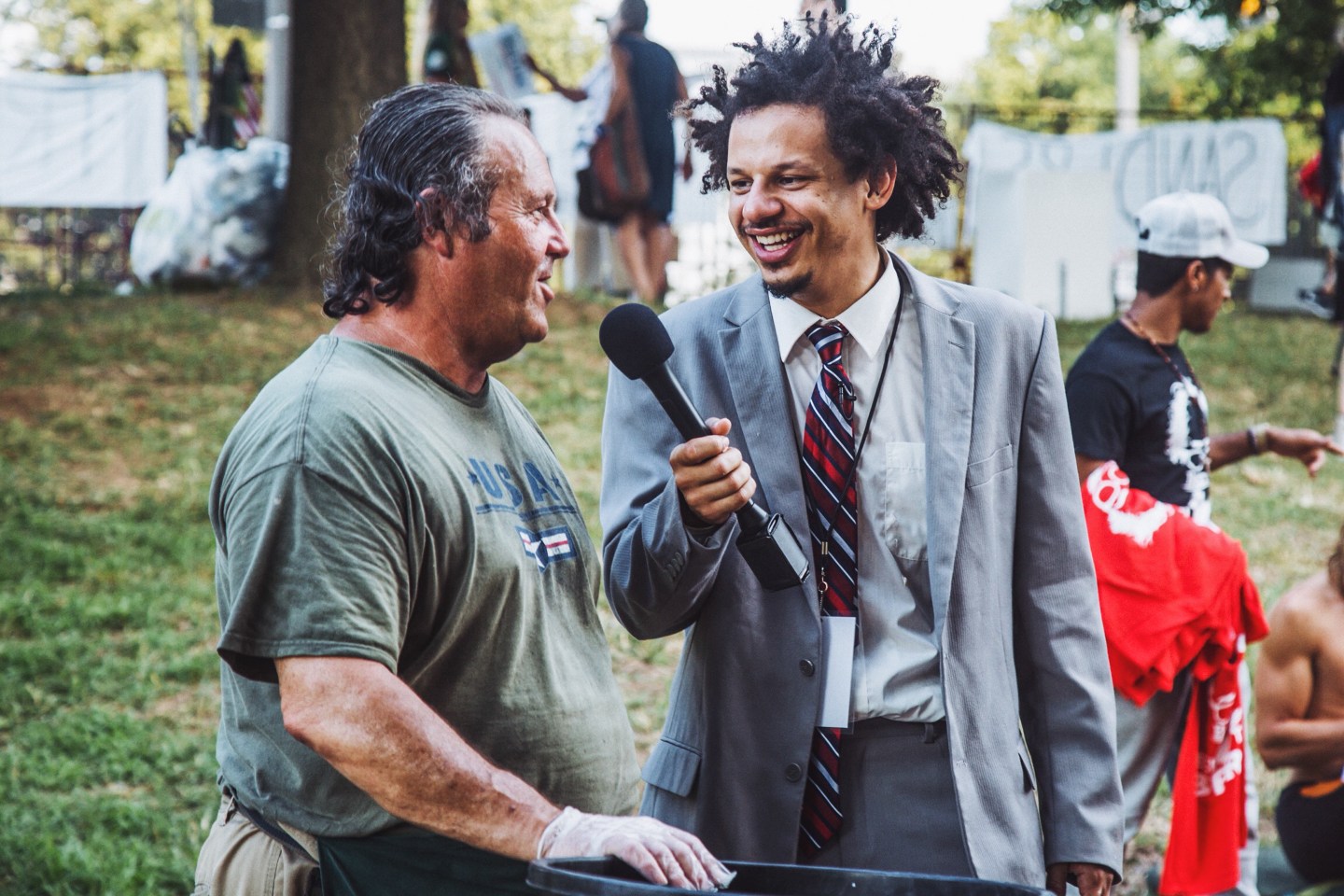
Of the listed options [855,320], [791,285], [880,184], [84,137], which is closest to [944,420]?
[855,320]

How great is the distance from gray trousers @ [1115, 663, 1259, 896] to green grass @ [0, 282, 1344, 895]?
4.14 ft

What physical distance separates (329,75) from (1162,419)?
8065 millimetres

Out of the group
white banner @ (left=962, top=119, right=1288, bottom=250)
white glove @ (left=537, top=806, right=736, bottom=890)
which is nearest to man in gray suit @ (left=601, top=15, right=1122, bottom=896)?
white glove @ (left=537, top=806, right=736, bottom=890)

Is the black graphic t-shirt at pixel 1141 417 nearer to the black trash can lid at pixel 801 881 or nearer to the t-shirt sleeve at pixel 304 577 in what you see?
the black trash can lid at pixel 801 881

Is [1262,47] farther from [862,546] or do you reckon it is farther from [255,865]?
[255,865]

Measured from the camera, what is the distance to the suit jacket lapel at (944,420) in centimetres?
262

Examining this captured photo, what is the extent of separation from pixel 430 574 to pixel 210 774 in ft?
12.0

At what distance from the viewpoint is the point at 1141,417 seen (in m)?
4.48

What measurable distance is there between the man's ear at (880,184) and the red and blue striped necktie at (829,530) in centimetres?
36

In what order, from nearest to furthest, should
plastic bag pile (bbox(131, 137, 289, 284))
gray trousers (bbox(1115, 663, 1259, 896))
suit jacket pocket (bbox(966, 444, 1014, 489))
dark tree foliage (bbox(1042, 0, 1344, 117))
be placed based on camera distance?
suit jacket pocket (bbox(966, 444, 1014, 489))
gray trousers (bbox(1115, 663, 1259, 896))
plastic bag pile (bbox(131, 137, 289, 284))
dark tree foliage (bbox(1042, 0, 1344, 117))

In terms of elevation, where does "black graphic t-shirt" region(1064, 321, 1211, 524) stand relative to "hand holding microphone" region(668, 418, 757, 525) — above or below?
below

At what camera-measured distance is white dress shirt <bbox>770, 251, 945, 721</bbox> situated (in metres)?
2.63

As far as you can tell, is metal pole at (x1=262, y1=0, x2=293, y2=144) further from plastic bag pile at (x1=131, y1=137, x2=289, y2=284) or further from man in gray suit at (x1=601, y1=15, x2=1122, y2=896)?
man in gray suit at (x1=601, y1=15, x2=1122, y2=896)

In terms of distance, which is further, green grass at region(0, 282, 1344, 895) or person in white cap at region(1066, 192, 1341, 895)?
green grass at region(0, 282, 1344, 895)
